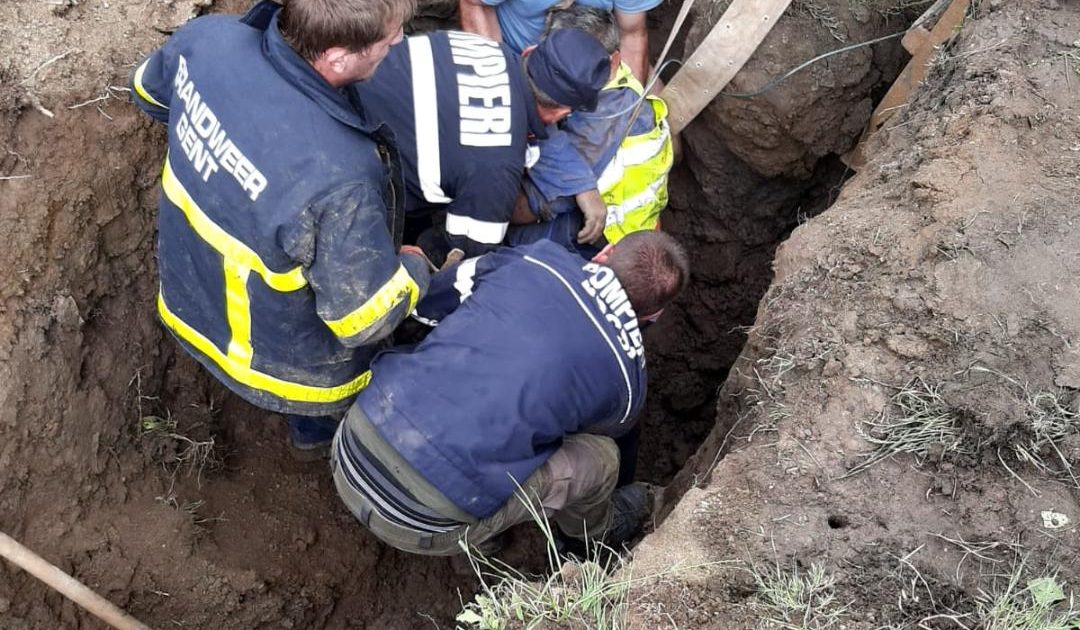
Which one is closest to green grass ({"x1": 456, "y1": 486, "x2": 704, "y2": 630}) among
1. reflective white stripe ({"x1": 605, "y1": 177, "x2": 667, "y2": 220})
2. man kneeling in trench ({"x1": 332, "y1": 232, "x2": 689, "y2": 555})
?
man kneeling in trench ({"x1": 332, "y1": 232, "x2": 689, "y2": 555})

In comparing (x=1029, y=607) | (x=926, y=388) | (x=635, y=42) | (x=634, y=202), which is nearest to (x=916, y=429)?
(x=926, y=388)

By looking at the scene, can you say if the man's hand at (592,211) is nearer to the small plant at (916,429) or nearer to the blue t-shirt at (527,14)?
the blue t-shirt at (527,14)

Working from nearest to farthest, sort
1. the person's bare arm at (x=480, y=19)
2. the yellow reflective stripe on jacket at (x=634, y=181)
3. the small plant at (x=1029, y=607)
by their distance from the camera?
1. the small plant at (x=1029, y=607)
2. the yellow reflective stripe on jacket at (x=634, y=181)
3. the person's bare arm at (x=480, y=19)

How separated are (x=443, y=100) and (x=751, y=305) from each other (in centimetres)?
208

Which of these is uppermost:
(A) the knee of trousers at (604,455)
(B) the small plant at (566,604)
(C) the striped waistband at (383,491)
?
(B) the small plant at (566,604)

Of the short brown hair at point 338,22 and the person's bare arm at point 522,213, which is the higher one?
the short brown hair at point 338,22

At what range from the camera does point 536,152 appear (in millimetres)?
3297

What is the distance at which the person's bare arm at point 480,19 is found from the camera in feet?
12.0

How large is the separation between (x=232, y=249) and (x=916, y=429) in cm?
185

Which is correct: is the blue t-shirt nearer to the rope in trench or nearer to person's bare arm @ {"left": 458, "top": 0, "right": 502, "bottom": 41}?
person's bare arm @ {"left": 458, "top": 0, "right": 502, "bottom": 41}

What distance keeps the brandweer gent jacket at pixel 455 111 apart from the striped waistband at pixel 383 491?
3.05ft

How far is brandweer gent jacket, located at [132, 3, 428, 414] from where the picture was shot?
219 cm

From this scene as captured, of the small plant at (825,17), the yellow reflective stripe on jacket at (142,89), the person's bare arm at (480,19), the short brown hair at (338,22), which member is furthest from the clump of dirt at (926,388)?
the yellow reflective stripe on jacket at (142,89)

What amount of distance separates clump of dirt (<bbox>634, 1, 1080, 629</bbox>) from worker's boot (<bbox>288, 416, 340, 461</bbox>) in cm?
148
